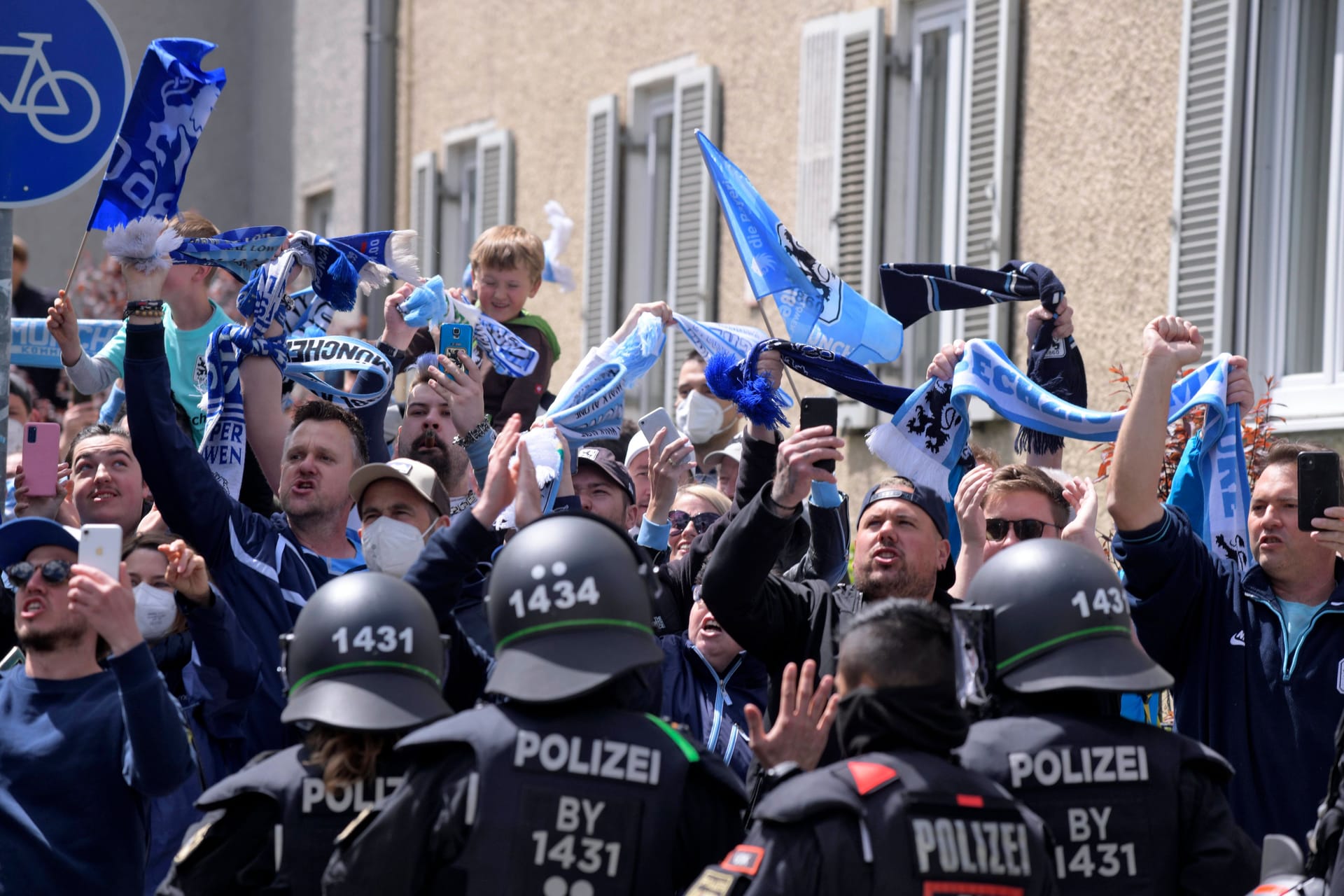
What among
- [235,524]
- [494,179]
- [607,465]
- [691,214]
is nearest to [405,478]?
[235,524]

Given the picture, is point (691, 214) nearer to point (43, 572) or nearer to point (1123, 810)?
point (43, 572)

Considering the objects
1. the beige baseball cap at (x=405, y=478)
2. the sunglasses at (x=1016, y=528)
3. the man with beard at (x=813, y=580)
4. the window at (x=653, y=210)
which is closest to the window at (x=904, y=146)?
the window at (x=653, y=210)

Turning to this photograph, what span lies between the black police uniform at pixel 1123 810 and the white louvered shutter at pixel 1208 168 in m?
5.36

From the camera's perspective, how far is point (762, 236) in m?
7.14

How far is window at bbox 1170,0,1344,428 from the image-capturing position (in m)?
8.98

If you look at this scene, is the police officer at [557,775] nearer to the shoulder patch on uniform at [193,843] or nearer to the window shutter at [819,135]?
the shoulder patch on uniform at [193,843]

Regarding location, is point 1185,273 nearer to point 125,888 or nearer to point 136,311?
point 136,311

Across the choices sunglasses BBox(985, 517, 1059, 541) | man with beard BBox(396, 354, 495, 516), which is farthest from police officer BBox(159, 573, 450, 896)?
man with beard BBox(396, 354, 495, 516)

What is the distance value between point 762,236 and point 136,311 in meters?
2.48

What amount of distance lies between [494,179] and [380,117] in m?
2.05

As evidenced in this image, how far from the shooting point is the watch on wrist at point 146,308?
570 centimetres

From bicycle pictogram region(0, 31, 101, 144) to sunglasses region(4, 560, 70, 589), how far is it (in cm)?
129

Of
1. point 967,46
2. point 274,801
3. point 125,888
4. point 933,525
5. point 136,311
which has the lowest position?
point 125,888

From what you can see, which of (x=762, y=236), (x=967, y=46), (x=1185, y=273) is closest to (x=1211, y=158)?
(x=1185, y=273)
